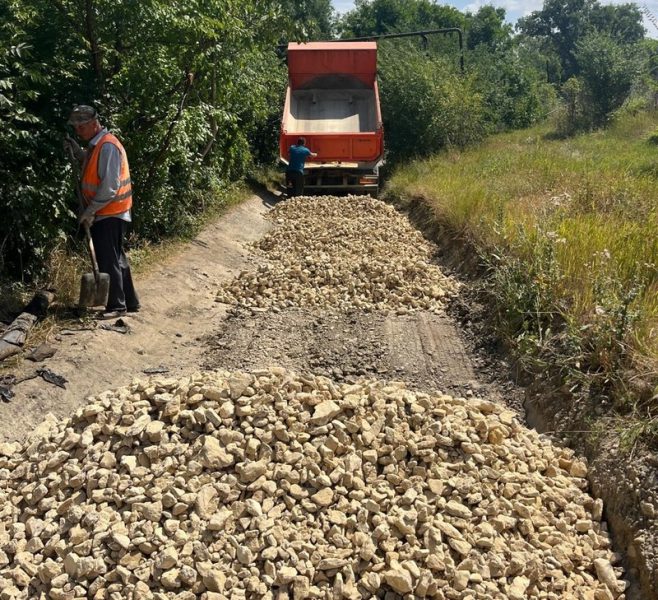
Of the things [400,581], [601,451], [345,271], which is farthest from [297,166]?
[400,581]

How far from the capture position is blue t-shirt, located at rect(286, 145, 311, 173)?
37.9 feet

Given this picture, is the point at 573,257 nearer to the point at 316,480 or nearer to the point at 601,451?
the point at 601,451

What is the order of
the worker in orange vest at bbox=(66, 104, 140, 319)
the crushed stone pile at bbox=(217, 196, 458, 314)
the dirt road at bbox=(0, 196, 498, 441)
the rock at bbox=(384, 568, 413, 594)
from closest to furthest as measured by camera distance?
the rock at bbox=(384, 568, 413, 594) < the dirt road at bbox=(0, 196, 498, 441) < the worker in orange vest at bbox=(66, 104, 140, 319) < the crushed stone pile at bbox=(217, 196, 458, 314)

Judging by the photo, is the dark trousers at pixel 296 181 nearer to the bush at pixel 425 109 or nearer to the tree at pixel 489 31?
the bush at pixel 425 109

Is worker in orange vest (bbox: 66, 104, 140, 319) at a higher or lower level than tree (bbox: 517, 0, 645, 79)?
lower

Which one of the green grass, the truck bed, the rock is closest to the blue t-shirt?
the truck bed

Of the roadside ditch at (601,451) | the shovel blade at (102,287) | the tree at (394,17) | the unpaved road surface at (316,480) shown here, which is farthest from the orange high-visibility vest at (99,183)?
the tree at (394,17)

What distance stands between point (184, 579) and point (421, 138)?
44.1 ft

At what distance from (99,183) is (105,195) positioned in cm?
11

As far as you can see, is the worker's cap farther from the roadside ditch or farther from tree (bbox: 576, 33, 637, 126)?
tree (bbox: 576, 33, 637, 126)

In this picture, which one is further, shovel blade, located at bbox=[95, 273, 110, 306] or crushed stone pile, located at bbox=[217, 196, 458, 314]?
crushed stone pile, located at bbox=[217, 196, 458, 314]

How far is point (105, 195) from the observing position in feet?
16.7

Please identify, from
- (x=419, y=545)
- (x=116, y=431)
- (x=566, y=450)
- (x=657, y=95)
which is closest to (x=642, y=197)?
(x=566, y=450)

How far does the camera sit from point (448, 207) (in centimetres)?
845
